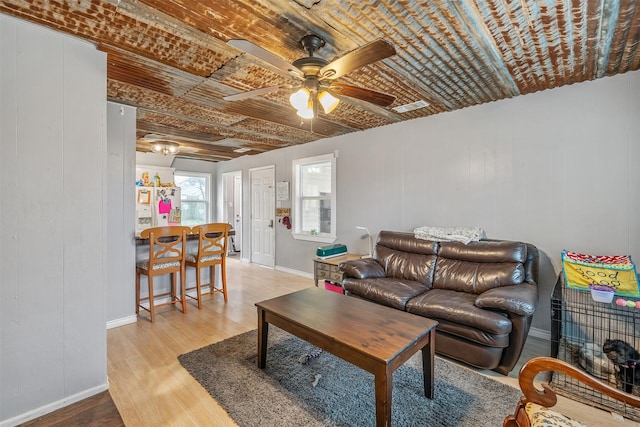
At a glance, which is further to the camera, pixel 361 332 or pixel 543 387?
pixel 361 332

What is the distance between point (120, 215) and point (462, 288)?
3.61m

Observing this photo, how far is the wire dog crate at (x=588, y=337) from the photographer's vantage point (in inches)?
75.4

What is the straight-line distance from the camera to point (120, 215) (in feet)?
10.1

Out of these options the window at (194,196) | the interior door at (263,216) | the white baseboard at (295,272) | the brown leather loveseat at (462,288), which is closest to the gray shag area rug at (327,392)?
the brown leather loveseat at (462,288)

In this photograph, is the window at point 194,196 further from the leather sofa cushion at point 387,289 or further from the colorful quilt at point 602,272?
the colorful quilt at point 602,272

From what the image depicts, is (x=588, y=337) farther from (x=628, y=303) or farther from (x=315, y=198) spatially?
(x=315, y=198)

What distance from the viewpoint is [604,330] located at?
2.35 meters

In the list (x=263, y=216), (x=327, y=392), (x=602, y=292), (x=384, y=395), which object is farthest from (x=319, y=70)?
(x=263, y=216)

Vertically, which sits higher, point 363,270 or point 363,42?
point 363,42

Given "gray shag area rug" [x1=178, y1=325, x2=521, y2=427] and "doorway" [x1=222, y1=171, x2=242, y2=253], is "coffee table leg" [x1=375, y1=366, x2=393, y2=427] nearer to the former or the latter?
"gray shag area rug" [x1=178, y1=325, x2=521, y2=427]

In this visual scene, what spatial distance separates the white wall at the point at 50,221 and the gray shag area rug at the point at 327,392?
81cm

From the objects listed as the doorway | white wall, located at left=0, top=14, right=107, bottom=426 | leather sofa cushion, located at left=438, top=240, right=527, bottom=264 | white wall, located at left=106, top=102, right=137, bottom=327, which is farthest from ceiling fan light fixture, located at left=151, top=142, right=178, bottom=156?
leather sofa cushion, located at left=438, top=240, right=527, bottom=264

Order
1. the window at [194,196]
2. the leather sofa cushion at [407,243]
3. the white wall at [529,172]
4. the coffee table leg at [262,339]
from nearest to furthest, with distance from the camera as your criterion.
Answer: the coffee table leg at [262,339] → the white wall at [529,172] → the leather sofa cushion at [407,243] → the window at [194,196]

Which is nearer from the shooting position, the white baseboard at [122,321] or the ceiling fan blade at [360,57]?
the ceiling fan blade at [360,57]
